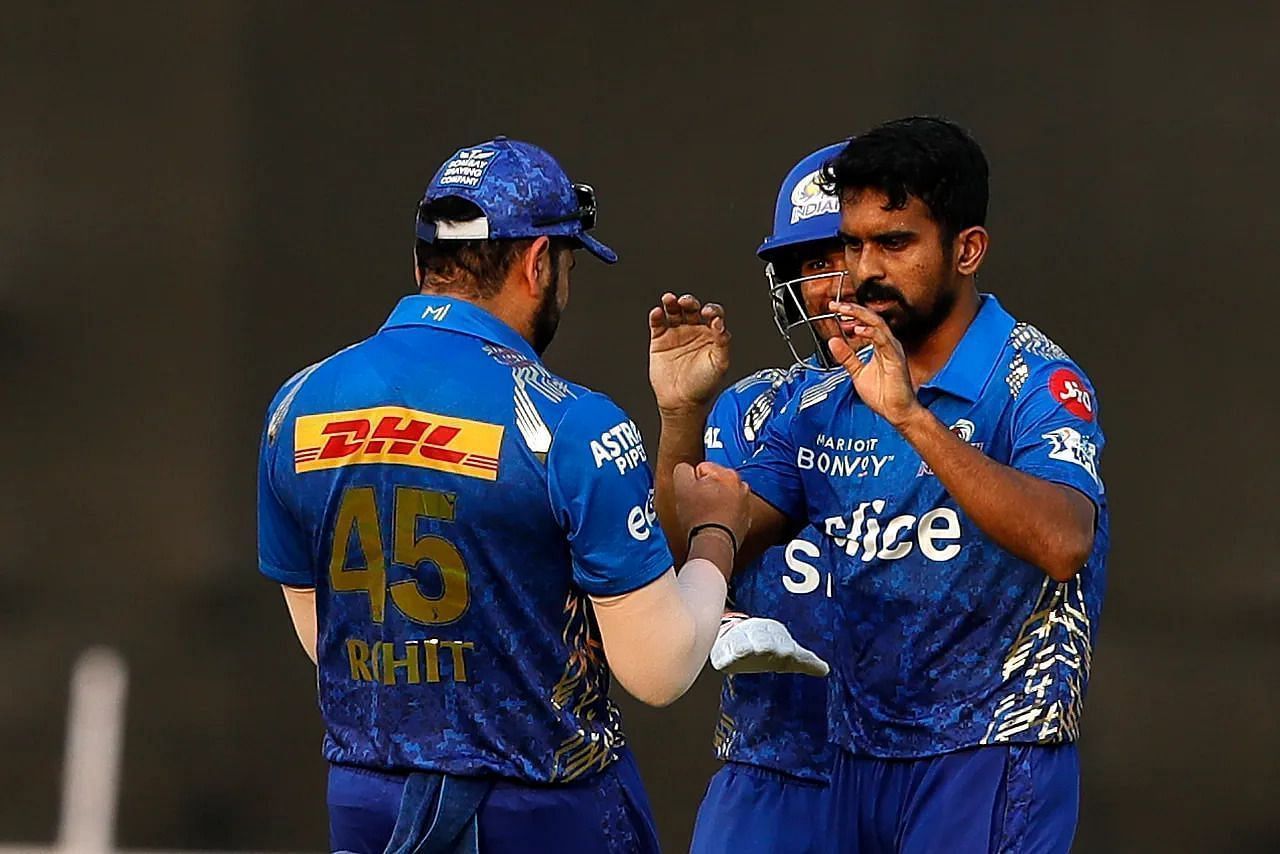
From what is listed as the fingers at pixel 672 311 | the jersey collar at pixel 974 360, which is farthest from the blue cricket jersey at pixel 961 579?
the fingers at pixel 672 311

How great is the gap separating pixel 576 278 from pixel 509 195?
231 cm

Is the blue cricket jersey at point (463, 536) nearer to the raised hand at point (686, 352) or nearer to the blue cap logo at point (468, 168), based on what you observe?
the blue cap logo at point (468, 168)

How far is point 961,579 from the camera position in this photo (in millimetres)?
2672

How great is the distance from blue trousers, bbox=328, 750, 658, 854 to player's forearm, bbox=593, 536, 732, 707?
0.48 ft

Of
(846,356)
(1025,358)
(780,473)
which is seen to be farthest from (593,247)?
(1025,358)

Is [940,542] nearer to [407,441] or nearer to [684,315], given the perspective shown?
[684,315]

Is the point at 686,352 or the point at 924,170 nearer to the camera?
the point at 924,170

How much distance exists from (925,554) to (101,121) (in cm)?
292

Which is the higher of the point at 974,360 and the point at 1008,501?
the point at 974,360

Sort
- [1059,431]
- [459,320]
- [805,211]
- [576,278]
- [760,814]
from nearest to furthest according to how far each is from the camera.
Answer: [459,320]
[1059,431]
[760,814]
[805,211]
[576,278]

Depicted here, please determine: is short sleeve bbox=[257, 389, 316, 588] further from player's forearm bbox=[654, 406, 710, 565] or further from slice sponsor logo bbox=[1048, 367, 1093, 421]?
slice sponsor logo bbox=[1048, 367, 1093, 421]

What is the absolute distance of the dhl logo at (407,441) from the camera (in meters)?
2.41

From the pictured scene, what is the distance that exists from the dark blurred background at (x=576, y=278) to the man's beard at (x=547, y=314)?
87.0 inches

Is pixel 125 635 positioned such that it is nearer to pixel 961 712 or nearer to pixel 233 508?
pixel 233 508
